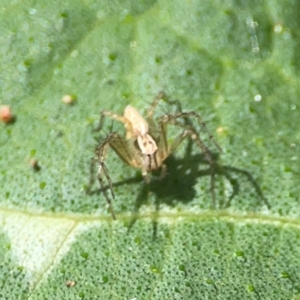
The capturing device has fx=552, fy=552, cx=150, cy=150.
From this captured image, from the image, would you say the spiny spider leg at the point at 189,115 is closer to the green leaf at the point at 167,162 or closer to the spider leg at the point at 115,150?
the green leaf at the point at 167,162

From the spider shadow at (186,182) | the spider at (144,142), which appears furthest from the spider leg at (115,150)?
the spider shadow at (186,182)

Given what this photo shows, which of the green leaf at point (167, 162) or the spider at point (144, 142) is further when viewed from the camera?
the spider at point (144, 142)

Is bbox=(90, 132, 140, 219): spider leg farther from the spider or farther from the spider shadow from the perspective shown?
the spider shadow

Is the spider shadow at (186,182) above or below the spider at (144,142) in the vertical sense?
below

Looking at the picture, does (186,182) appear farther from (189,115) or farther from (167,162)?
(189,115)

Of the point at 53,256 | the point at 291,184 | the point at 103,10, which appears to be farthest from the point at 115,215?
the point at 103,10
